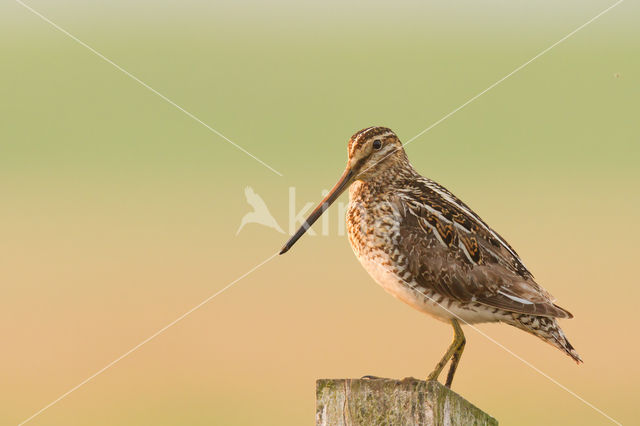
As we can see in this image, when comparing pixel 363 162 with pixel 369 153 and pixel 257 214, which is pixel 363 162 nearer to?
pixel 369 153

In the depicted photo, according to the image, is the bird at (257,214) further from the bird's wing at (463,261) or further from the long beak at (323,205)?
the bird's wing at (463,261)

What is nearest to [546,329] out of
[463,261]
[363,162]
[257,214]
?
[463,261]

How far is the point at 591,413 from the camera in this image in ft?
32.6

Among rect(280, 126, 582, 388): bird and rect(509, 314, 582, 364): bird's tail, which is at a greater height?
rect(280, 126, 582, 388): bird

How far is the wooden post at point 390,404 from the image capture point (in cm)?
372

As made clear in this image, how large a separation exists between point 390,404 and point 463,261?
6.74ft

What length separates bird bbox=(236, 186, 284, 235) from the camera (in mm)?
13805

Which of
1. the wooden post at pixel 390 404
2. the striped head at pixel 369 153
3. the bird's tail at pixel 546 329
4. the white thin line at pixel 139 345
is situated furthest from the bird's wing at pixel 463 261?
the white thin line at pixel 139 345

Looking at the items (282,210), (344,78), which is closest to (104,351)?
(282,210)

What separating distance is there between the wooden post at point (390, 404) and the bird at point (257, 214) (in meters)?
9.67

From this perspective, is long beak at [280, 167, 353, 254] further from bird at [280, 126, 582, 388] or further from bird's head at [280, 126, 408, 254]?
bird at [280, 126, 582, 388]

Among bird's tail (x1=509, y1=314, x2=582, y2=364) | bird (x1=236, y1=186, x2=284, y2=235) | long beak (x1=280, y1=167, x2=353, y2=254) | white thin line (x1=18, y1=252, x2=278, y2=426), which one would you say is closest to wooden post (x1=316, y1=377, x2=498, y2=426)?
bird's tail (x1=509, y1=314, x2=582, y2=364)

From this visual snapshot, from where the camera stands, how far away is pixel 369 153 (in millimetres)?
6234

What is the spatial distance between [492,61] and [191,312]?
53.3ft
